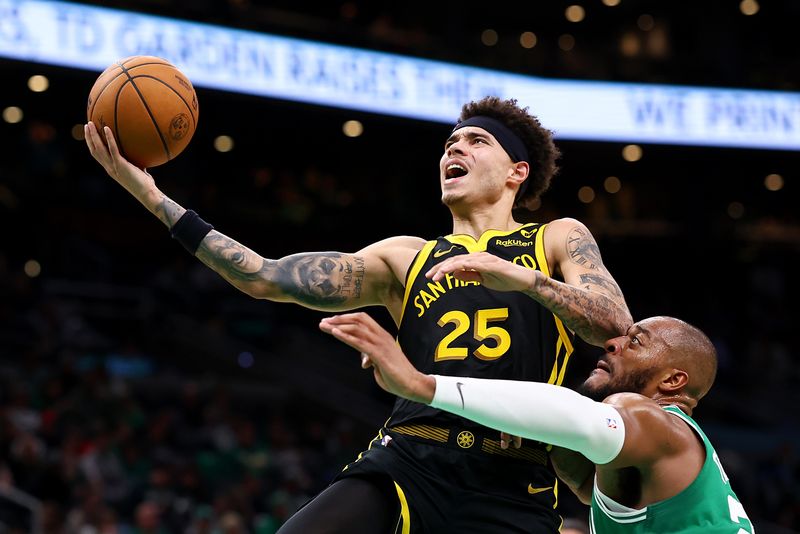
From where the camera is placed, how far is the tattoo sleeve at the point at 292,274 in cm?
463

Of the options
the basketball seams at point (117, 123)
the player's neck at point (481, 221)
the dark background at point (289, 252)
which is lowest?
the dark background at point (289, 252)

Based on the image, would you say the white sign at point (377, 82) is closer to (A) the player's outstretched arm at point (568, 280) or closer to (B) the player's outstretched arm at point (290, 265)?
(B) the player's outstretched arm at point (290, 265)

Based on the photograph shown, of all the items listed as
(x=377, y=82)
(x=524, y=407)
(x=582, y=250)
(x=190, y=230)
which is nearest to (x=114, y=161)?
(x=190, y=230)

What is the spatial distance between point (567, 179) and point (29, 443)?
1591 centimetres

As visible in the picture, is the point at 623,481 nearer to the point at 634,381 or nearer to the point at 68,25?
the point at 634,381

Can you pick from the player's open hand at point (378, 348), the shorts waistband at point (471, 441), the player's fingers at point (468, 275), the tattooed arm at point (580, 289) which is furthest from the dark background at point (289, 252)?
the player's open hand at point (378, 348)

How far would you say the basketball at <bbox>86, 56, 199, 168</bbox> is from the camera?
462cm

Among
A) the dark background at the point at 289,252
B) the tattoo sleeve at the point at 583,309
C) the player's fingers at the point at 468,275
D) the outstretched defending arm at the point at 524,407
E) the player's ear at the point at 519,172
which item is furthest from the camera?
the dark background at the point at 289,252

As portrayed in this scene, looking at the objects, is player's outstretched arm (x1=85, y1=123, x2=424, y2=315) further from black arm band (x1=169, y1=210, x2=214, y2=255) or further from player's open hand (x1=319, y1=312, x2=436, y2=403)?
player's open hand (x1=319, y1=312, x2=436, y2=403)

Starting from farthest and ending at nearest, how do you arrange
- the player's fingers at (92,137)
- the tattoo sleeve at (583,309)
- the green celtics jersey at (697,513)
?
the player's fingers at (92,137)
the tattoo sleeve at (583,309)
the green celtics jersey at (697,513)

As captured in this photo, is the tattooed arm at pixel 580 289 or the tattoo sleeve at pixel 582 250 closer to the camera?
the tattooed arm at pixel 580 289

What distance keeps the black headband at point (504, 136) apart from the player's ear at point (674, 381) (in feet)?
4.09

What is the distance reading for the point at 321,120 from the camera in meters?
18.3

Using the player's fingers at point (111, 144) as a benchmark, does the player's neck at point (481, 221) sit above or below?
below
